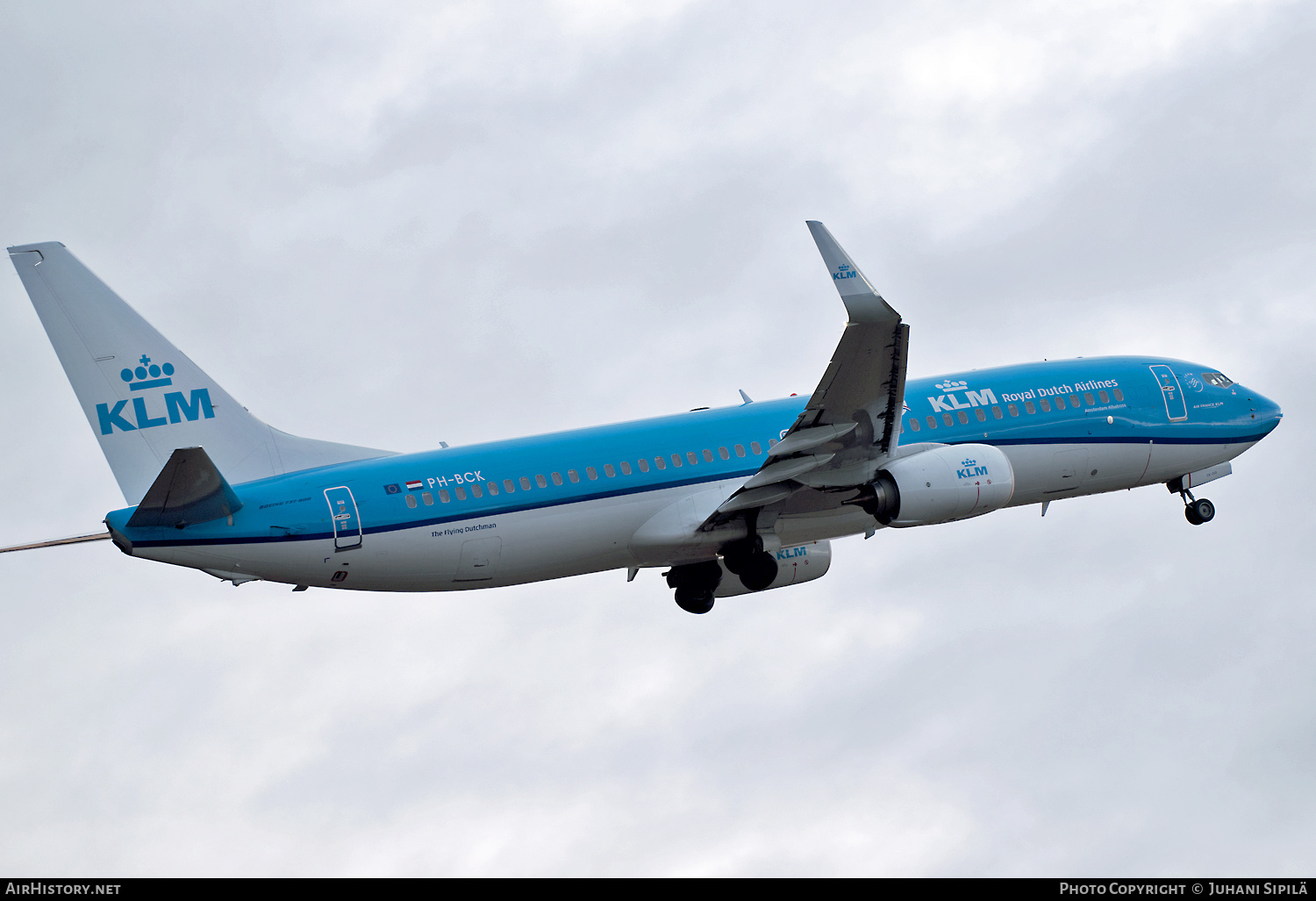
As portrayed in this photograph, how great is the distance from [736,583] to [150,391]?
49.8 ft

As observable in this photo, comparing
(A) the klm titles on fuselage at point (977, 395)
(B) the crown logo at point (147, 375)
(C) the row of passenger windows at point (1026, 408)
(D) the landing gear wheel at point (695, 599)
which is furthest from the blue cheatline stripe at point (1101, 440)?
(B) the crown logo at point (147, 375)

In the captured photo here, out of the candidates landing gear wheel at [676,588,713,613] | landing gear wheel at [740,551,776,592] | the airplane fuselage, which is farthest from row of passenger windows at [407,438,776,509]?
landing gear wheel at [676,588,713,613]

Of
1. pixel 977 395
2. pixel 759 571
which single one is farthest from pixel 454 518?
pixel 977 395

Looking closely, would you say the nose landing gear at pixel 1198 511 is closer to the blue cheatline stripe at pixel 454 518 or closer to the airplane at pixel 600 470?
the airplane at pixel 600 470

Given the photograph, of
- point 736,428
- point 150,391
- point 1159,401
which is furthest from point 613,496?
point 1159,401

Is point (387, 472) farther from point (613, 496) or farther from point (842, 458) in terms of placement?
point (842, 458)

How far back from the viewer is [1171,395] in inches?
1529

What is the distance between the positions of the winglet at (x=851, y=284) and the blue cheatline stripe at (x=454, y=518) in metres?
6.65

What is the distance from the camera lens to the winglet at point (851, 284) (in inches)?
1099

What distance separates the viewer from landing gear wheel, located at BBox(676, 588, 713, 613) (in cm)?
3819

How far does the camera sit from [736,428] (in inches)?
1379

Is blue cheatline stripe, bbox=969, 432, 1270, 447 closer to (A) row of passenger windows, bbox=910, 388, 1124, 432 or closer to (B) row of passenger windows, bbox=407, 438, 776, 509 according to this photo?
(A) row of passenger windows, bbox=910, 388, 1124, 432
